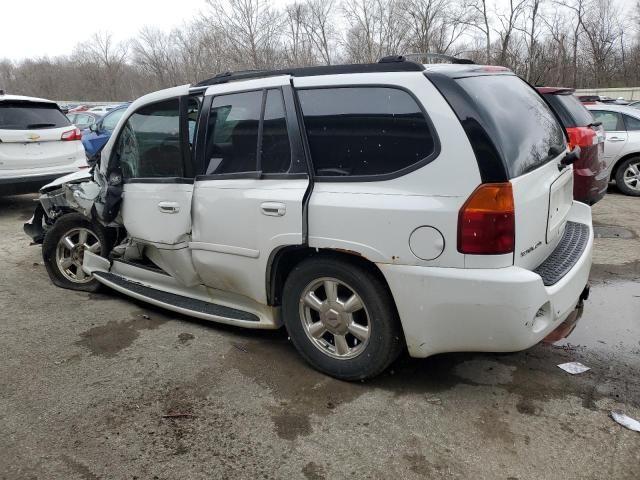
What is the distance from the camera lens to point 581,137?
6.00 metres

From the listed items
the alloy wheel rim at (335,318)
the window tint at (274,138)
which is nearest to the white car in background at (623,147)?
the window tint at (274,138)

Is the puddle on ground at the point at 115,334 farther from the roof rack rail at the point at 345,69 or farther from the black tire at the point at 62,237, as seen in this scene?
the roof rack rail at the point at 345,69

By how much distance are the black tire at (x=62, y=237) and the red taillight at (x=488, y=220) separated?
3249 millimetres

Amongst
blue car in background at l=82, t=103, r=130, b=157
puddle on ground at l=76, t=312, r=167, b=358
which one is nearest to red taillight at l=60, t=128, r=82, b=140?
blue car in background at l=82, t=103, r=130, b=157

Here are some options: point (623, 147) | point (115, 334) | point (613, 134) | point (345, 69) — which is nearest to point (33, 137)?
point (115, 334)

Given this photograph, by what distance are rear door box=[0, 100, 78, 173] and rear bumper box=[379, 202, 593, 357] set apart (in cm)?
685

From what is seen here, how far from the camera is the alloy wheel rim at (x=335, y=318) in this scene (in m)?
3.00

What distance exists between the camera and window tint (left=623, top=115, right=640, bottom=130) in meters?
8.77

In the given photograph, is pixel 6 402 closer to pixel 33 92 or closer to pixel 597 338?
pixel 597 338

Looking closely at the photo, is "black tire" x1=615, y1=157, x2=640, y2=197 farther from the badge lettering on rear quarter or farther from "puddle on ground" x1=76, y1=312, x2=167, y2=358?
"puddle on ground" x1=76, y1=312, x2=167, y2=358

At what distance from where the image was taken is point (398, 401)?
2.94 metres

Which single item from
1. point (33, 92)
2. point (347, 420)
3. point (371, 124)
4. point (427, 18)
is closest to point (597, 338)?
point (347, 420)

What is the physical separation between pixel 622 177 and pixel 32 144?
9.47 metres

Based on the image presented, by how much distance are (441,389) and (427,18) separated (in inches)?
1421
